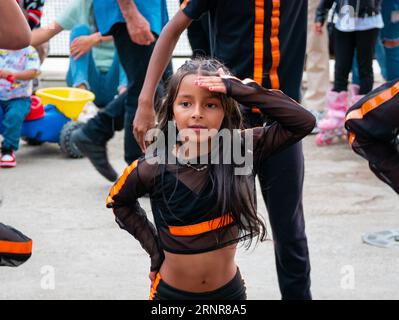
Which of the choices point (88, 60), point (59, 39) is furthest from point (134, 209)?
point (59, 39)

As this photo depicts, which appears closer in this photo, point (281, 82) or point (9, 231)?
point (9, 231)

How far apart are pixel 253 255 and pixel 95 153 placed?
1.52 meters

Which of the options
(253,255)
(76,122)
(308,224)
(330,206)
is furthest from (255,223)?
(76,122)

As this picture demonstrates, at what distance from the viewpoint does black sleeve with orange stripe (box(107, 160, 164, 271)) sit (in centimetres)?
332

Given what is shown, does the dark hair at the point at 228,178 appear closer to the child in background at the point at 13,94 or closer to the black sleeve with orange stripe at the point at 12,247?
the black sleeve with orange stripe at the point at 12,247

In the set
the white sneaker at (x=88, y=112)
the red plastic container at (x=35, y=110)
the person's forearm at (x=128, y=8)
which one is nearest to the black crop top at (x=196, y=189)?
the person's forearm at (x=128, y=8)

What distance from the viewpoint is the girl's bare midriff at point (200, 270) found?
3.27 meters

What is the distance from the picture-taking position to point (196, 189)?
129 inches

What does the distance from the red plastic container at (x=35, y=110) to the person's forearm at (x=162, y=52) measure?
12.6 feet

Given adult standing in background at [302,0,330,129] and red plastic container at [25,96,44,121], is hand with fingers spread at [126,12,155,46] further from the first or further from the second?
adult standing in background at [302,0,330,129]

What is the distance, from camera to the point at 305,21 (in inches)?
149

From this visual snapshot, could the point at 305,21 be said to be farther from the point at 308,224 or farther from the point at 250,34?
the point at 308,224

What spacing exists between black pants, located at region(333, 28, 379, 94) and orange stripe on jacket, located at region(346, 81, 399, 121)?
3785 millimetres

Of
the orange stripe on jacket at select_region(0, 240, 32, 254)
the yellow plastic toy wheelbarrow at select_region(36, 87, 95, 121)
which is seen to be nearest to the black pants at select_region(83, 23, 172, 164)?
the yellow plastic toy wheelbarrow at select_region(36, 87, 95, 121)
